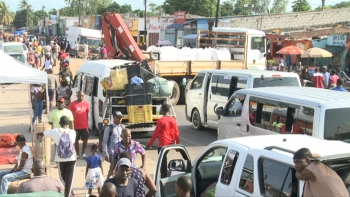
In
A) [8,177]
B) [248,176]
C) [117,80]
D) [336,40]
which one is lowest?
[8,177]

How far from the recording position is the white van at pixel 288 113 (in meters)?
8.40

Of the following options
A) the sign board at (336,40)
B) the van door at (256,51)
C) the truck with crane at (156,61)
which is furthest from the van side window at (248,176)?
the sign board at (336,40)

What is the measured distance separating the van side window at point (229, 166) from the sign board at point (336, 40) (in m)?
26.4

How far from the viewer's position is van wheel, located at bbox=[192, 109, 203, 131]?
15.0 meters

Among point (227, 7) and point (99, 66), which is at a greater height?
point (227, 7)

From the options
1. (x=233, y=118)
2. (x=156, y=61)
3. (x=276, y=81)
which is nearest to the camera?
(x=233, y=118)

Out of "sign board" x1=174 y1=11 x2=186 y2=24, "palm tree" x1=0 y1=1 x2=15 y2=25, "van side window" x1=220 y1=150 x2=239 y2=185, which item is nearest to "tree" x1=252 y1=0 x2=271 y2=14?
"palm tree" x1=0 y1=1 x2=15 y2=25

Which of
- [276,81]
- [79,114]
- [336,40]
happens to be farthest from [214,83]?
[336,40]

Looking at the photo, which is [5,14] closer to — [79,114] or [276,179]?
[79,114]

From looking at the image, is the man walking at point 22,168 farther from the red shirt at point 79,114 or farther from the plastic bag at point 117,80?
the plastic bag at point 117,80

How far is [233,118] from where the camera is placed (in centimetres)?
1085

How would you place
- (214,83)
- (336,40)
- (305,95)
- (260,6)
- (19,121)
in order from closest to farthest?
(305,95)
(214,83)
(19,121)
(336,40)
(260,6)

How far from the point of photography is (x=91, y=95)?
13625mm

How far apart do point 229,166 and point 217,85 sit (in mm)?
8209
